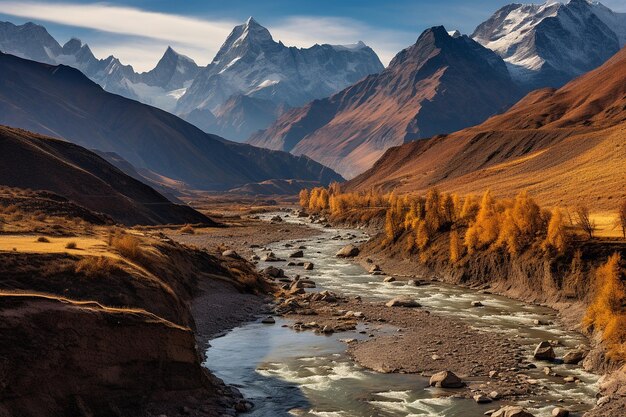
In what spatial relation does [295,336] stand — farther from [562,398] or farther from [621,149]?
[621,149]

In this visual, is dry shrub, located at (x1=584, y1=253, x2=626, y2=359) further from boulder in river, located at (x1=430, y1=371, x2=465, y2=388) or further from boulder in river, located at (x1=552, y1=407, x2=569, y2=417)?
boulder in river, located at (x1=430, y1=371, x2=465, y2=388)

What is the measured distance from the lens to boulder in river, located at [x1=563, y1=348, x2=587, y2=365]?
47688 millimetres

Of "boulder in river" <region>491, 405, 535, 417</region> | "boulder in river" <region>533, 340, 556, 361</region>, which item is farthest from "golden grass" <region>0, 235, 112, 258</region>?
"boulder in river" <region>533, 340, 556, 361</region>

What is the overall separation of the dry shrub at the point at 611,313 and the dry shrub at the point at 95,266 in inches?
1432

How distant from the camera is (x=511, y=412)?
116 ft

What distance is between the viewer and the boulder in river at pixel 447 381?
42.2m

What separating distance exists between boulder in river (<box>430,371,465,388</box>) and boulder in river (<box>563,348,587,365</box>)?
1057cm

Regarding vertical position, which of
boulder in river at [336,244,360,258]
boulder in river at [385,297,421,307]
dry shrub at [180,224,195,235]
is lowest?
boulder in river at [385,297,421,307]

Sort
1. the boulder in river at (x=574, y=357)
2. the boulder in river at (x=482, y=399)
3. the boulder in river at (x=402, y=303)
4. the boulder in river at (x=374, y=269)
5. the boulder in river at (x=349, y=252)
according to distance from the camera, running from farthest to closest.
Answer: the boulder in river at (x=349, y=252)
the boulder in river at (x=374, y=269)
the boulder in river at (x=402, y=303)
the boulder in river at (x=574, y=357)
the boulder in river at (x=482, y=399)

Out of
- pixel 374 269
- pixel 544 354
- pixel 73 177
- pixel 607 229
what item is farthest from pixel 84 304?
pixel 73 177

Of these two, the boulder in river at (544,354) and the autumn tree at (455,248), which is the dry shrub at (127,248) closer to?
the boulder in river at (544,354)

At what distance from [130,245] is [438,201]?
6146 cm

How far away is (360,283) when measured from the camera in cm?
→ 8719

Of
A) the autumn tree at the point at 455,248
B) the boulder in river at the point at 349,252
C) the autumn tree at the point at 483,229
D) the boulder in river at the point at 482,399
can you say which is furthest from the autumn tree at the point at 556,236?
the boulder in river at the point at 349,252
